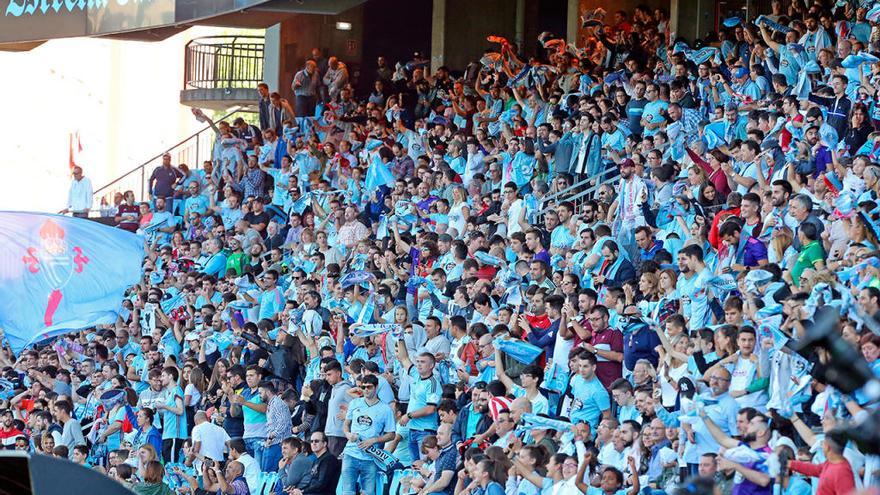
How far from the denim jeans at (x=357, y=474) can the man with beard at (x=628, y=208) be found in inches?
113

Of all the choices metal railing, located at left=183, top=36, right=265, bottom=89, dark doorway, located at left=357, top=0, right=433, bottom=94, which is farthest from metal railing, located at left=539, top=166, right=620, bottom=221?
metal railing, located at left=183, top=36, right=265, bottom=89

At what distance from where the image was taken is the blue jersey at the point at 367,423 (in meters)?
11.4

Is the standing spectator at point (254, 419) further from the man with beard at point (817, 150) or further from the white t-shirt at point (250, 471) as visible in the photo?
the man with beard at point (817, 150)

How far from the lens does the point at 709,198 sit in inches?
471

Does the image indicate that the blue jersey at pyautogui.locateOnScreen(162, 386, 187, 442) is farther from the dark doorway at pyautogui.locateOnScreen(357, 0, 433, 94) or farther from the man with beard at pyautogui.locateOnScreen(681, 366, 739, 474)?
the dark doorway at pyautogui.locateOnScreen(357, 0, 433, 94)

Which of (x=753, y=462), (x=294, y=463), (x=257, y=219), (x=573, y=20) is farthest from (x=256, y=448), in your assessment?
(x=573, y=20)

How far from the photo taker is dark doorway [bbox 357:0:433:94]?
24.4 metres

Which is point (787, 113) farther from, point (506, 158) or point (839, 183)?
point (506, 158)

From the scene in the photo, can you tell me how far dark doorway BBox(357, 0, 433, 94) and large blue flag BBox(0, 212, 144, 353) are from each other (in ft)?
35.2

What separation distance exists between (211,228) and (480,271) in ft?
23.9

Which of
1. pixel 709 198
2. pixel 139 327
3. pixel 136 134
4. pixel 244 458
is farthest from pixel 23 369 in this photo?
pixel 136 134

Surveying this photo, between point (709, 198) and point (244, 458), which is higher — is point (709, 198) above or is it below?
above

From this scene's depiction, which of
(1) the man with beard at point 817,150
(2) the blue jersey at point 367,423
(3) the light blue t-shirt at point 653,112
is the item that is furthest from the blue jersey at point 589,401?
(3) the light blue t-shirt at point 653,112

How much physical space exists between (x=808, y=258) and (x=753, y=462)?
2382mm
